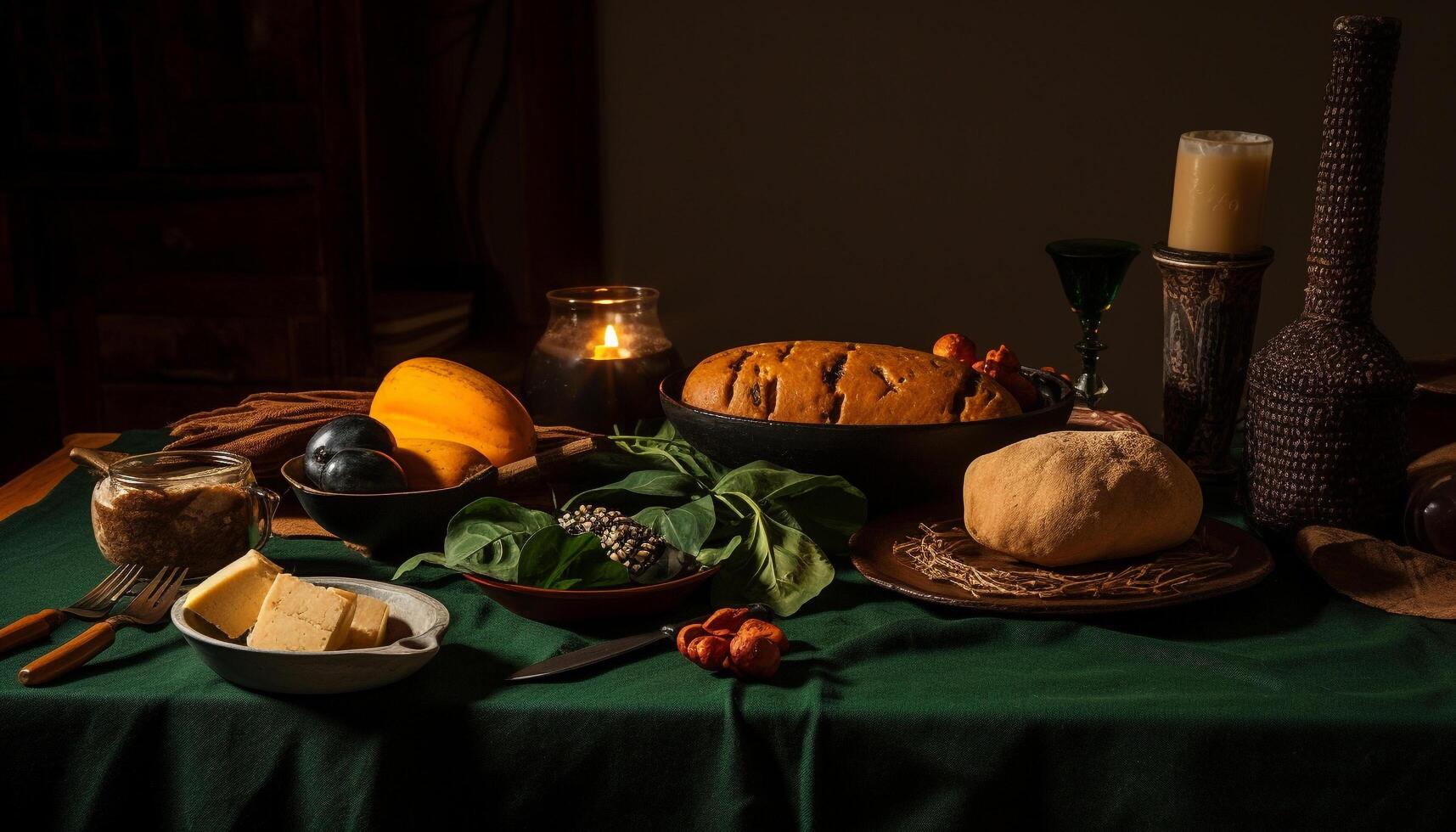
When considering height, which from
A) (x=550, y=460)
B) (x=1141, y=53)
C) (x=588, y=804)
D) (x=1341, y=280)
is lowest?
(x=588, y=804)

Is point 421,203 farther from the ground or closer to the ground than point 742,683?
farther from the ground

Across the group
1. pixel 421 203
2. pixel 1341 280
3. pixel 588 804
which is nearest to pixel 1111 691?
pixel 588 804

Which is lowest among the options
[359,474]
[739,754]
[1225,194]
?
[739,754]

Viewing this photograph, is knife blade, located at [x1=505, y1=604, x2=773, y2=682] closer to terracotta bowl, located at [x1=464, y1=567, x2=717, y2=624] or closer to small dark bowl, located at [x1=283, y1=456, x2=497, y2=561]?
terracotta bowl, located at [x1=464, y1=567, x2=717, y2=624]

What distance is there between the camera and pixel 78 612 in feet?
3.06

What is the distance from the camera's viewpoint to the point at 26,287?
254 cm

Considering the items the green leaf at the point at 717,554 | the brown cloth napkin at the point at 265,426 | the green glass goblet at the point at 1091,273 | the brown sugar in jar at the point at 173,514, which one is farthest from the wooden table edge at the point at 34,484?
the green glass goblet at the point at 1091,273

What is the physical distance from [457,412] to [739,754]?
0.58m

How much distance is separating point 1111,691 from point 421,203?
268 cm

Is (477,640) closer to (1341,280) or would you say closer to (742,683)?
(742,683)

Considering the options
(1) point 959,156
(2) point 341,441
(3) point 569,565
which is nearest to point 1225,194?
(3) point 569,565

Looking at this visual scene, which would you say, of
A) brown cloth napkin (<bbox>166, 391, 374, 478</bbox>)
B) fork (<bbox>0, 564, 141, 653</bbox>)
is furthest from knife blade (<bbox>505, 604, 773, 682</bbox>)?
brown cloth napkin (<bbox>166, 391, 374, 478</bbox>)

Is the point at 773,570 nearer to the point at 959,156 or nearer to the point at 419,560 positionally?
the point at 419,560

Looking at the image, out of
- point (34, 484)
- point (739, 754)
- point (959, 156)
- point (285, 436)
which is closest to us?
point (739, 754)
